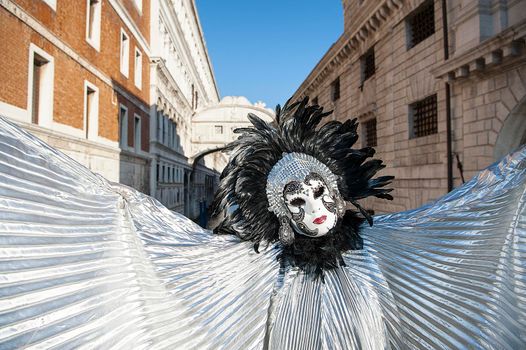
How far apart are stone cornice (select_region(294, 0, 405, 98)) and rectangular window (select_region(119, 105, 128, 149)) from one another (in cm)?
1051

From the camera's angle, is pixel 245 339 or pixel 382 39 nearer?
pixel 245 339

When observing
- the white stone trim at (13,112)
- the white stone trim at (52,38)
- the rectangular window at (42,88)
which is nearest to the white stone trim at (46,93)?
the rectangular window at (42,88)

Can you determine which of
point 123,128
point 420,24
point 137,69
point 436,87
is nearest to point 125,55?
point 137,69

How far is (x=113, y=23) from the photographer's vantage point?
45.3 feet

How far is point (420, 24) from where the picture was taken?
10.6 metres

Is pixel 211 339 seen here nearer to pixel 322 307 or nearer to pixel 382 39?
pixel 322 307

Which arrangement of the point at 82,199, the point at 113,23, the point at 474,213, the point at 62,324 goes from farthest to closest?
the point at 113,23, the point at 474,213, the point at 82,199, the point at 62,324

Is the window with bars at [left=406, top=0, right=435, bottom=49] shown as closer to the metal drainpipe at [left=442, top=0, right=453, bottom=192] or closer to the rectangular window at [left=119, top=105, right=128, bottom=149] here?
the metal drainpipe at [left=442, top=0, right=453, bottom=192]

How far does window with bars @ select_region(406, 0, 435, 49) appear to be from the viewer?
33.1 feet

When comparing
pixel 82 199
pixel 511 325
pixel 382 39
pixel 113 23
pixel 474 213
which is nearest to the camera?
pixel 82 199

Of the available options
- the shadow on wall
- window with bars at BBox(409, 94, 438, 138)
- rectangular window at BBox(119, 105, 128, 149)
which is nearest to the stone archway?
window with bars at BBox(409, 94, 438, 138)

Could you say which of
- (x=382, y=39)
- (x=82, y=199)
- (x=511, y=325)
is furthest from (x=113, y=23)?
(x=511, y=325)

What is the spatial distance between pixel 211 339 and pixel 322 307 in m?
0.57

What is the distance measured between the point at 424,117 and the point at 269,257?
1024 cm
